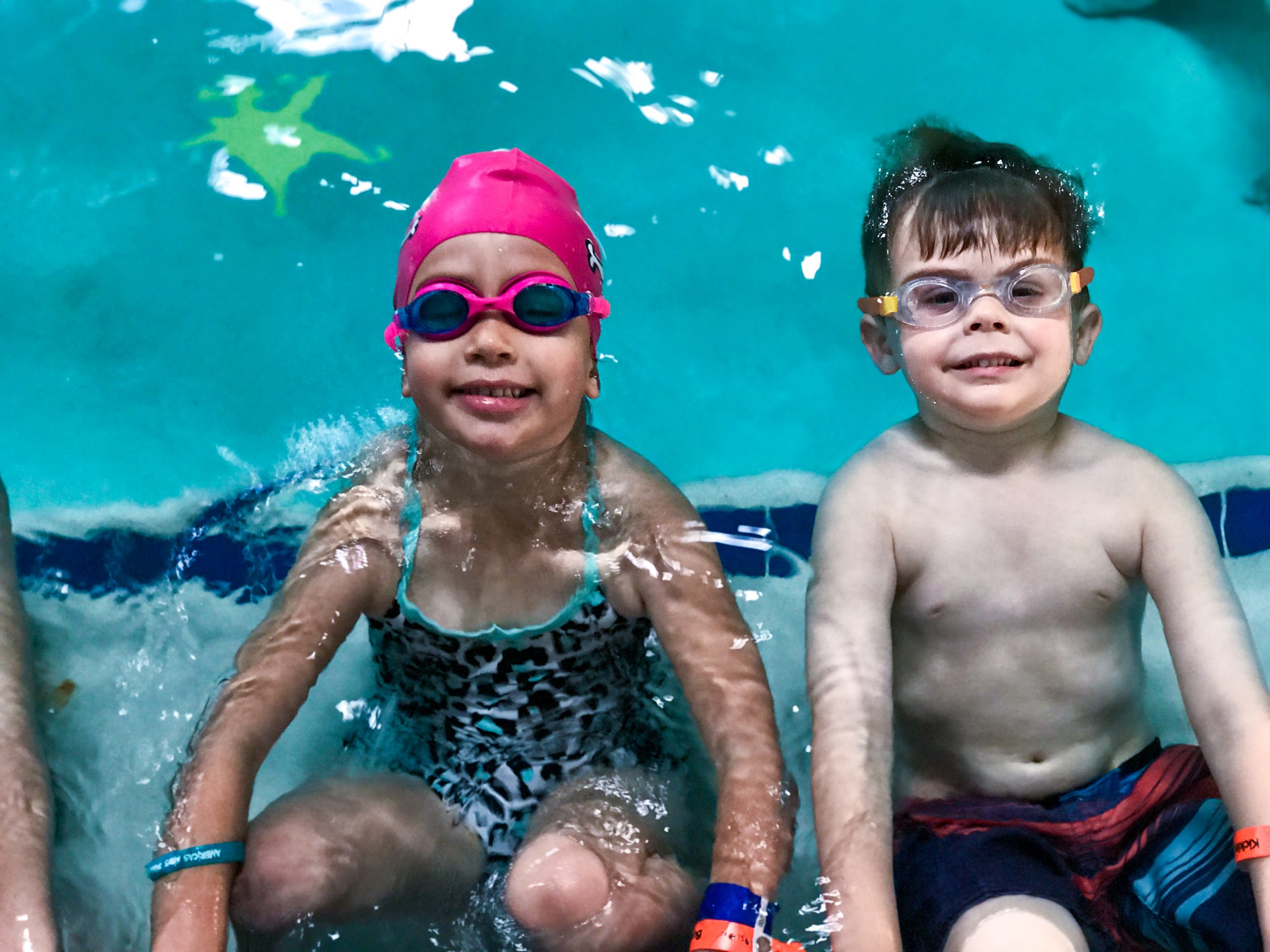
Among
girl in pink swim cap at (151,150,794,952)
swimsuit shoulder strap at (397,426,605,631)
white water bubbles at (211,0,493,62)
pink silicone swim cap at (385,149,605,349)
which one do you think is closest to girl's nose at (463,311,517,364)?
girl in pink swim cap at (151,150,794,952)

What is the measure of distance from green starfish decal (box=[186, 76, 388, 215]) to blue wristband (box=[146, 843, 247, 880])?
2305 mm

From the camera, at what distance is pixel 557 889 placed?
77.2 inches

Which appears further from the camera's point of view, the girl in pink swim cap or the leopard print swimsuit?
the leopard print swimsuit

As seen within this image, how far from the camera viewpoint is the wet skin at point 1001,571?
217cm

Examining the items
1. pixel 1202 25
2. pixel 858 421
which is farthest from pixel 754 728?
pixel 1202 25

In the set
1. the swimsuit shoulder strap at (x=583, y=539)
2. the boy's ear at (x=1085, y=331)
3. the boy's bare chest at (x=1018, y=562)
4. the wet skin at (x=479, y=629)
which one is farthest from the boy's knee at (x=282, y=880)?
the boy's ear at (x=1085, y=331)

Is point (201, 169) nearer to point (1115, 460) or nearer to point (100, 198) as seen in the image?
point (100, 198)

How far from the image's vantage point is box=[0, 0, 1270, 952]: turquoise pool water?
11.6 feet

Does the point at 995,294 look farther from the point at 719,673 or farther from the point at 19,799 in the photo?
the point at 19,799

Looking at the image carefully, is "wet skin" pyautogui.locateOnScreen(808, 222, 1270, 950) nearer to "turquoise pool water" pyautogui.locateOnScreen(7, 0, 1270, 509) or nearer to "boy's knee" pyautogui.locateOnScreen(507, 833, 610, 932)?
"boy's knee" pyautogui.locateOnScreen(507, 833, 610, 932)

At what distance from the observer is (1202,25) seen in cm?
432

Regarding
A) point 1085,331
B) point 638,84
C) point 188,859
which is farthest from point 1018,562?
point 638,84

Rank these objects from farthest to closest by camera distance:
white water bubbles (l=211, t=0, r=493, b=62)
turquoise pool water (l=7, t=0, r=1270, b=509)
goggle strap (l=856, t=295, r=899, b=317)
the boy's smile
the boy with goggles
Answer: white water bubbles (l=211, t=0, r=493, b=62)
turquoise pool water (l=7, t=0, r=1270, b=509)
goggle strap (l=856, t=295, r=899, b=317)
the boy's smile
the boy with goggles

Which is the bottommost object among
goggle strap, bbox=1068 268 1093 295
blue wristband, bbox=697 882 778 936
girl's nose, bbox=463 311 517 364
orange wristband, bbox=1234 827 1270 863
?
blue wristband, bbox=697 882 778 936
